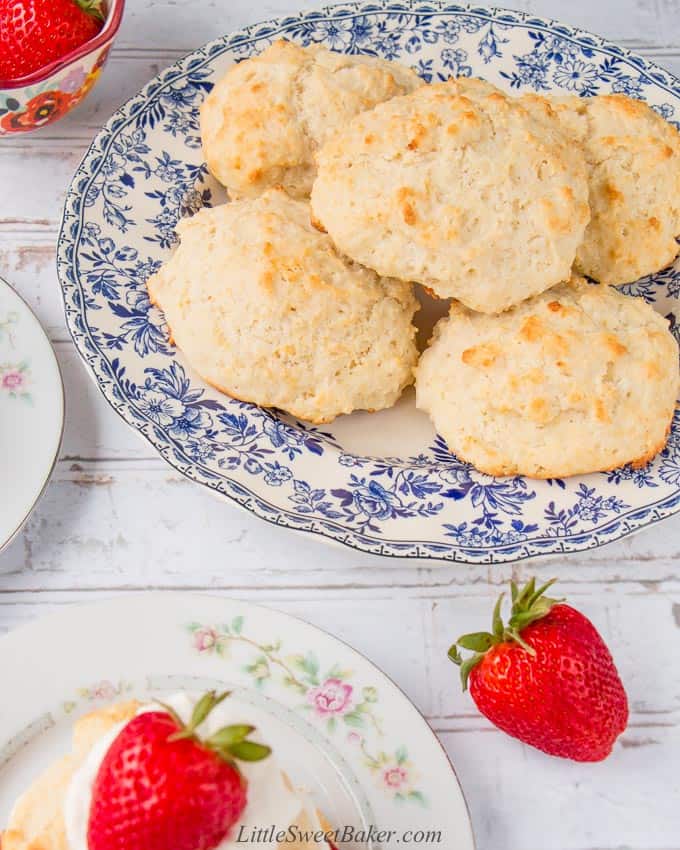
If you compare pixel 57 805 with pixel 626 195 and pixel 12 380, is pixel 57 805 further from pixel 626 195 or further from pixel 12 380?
pixel 626 195

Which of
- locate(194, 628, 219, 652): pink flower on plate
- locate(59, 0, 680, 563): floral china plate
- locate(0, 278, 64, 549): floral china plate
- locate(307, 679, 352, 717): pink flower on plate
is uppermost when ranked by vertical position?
locate(59, 0, 680, 563): floral china plate

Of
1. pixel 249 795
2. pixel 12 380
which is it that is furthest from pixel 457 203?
pixel 249 795

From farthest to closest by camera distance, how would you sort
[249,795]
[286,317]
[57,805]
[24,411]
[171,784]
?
1. [24,411]
2. [286,317]
3. [57,805]
4. [249,795]
5. [171,784]

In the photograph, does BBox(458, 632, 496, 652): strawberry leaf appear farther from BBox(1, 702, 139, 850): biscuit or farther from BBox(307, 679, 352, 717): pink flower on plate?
BBox(1, 702, 139, 850): biscuit

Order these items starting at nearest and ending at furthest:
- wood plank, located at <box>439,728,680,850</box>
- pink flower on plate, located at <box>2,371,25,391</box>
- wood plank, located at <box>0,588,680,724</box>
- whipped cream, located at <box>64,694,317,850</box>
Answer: whipped cream, located at <box>64,694,317,850</box> < wood plank, located at <box>439,728,680,850</box> < wood plank, located at <box>0,588,680,724</box> < pink flower on plate, located at <box>2,371,25,391</box>

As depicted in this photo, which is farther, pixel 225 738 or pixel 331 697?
pixel 331 697

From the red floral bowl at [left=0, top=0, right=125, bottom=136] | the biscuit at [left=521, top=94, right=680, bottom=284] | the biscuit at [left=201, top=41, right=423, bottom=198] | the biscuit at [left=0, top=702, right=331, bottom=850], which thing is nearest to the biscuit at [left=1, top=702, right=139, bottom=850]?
the biscuit at [left=0, top=702, right=331, bottom=850]

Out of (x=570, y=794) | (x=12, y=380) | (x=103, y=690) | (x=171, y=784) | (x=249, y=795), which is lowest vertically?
(x=570, y=794)
